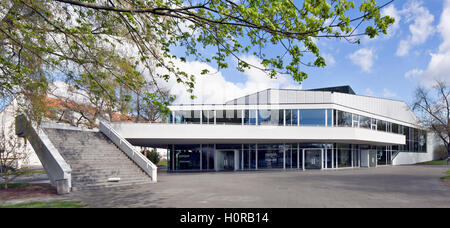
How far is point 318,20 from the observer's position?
568cm

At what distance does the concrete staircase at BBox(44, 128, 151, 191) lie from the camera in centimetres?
1466

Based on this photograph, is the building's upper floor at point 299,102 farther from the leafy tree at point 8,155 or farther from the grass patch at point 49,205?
the grass patch at point 49,205

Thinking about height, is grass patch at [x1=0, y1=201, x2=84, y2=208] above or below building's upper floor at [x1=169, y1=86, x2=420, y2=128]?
below

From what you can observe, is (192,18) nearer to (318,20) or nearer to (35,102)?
(318,20)

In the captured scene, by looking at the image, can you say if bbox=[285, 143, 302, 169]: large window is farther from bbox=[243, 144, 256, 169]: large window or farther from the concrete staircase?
the concrete staircase

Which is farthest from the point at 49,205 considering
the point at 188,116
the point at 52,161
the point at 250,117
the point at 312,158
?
the point at 312,158

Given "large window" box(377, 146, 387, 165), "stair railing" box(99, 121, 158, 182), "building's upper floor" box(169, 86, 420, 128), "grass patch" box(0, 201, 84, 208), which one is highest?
"building's upper floor" box(169, 86, 420, 128)

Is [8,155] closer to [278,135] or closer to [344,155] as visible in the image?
[278,135]

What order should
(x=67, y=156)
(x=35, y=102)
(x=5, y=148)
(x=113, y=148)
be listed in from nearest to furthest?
(x=35, y=102)
(x=5, y=148)
(x=67, y=156)
(x=113, y=148)

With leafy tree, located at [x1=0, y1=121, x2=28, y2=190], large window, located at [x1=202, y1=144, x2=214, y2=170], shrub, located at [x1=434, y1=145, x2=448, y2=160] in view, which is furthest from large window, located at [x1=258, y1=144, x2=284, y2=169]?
shrub, located at [x1=434, y1=145, x2=448, y2=160]

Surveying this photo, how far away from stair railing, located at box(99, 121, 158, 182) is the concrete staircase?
24cm
